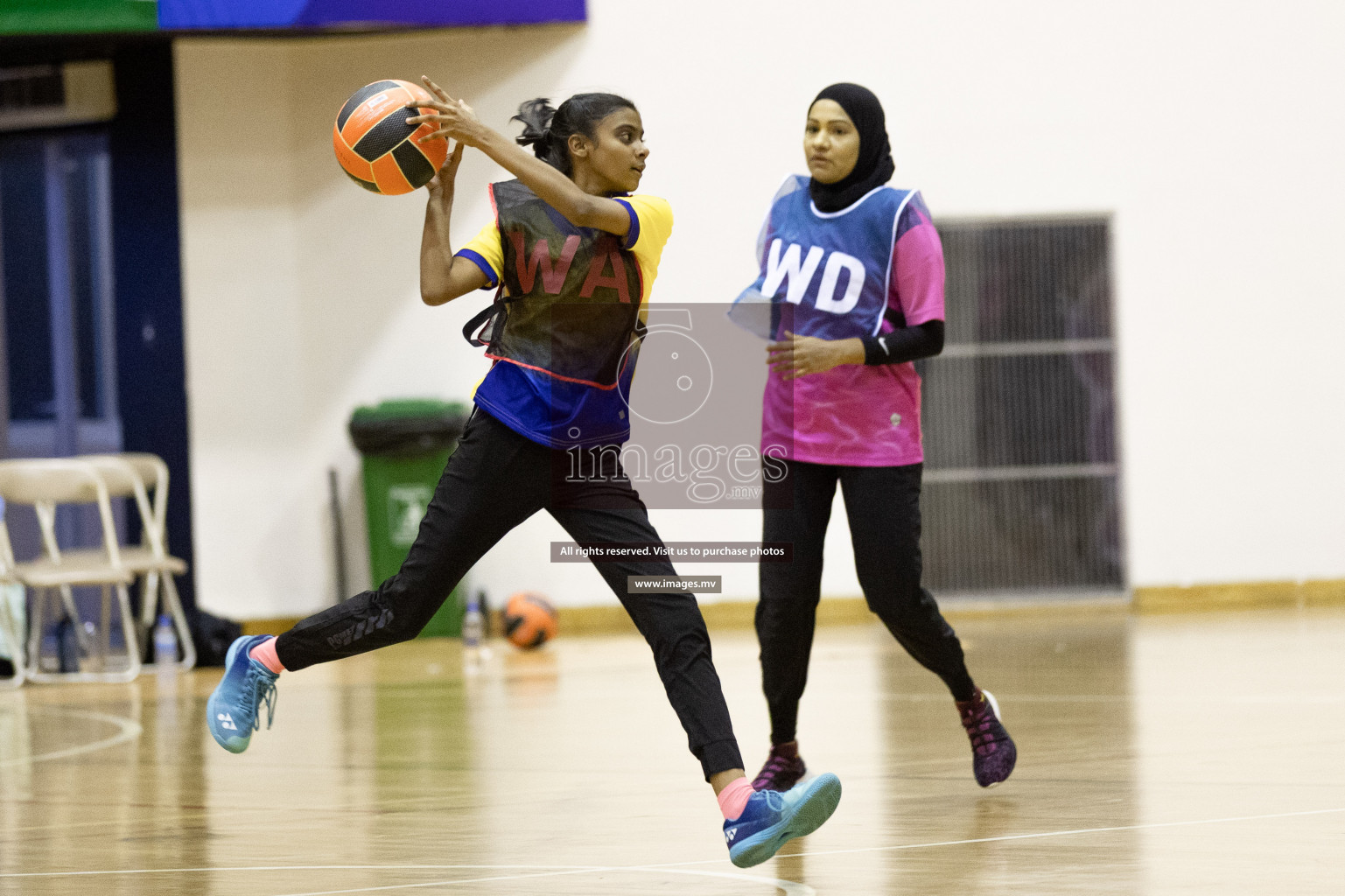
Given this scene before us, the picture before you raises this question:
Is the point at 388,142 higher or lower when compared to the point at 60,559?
higher

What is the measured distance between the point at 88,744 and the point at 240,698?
2673mm

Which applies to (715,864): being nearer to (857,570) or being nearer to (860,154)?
(857,570)

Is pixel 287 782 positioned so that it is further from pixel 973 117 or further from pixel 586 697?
pixel 973 117

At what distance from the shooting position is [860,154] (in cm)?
397

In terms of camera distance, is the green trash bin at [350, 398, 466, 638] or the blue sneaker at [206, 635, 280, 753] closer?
the blue sneaker at [206, 635, 280, 753]

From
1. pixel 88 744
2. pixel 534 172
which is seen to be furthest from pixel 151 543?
pixel 534 172

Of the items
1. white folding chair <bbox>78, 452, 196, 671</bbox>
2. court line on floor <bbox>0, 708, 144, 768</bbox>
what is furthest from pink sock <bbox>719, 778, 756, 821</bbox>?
white folding chair <bbox>78, 452, 196, 671</bbox>

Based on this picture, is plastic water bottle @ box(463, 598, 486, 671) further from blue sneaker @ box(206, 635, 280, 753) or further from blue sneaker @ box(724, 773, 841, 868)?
blue sneaker @ box(724, 773, 841, 868)

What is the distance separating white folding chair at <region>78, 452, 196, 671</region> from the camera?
8.38 m

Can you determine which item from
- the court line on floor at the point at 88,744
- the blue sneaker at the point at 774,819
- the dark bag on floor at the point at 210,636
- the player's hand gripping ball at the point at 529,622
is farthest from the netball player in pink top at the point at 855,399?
the dark bag on floor at the point at 210,636

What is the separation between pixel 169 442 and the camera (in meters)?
9.75

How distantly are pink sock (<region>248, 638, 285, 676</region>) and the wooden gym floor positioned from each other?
0.47 m

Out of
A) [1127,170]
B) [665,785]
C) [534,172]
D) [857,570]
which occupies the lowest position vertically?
[665,785]

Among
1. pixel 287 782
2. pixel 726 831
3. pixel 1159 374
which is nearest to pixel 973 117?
pixel 1159 374
